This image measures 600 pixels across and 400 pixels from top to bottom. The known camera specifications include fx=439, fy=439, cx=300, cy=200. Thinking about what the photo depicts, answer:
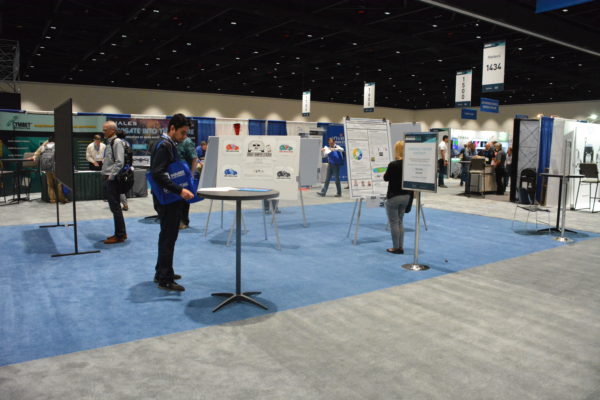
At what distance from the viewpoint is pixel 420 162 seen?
4.65 m

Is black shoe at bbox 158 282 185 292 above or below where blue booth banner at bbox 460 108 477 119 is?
below

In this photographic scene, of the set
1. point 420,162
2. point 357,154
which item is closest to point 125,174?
point 357,154

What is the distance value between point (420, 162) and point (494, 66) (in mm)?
8059

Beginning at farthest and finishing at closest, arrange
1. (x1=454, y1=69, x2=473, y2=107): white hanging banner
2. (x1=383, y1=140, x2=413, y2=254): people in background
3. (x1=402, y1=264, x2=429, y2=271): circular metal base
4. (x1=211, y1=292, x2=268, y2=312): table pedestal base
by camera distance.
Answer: (x1=454, y1=69, x2=473, y2=107): white hanging banner, (x1=383, y1=140, x2=413, y2=254): people in background, (x1=402, y1=264, x2=429, y2=271): circular metal base, (x1=211, y1=292, x2=268, y2=312): table pedestal base

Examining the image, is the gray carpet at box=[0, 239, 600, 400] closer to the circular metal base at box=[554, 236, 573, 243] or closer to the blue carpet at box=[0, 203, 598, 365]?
the blue carpet at box=[0, 203, 598, 365]

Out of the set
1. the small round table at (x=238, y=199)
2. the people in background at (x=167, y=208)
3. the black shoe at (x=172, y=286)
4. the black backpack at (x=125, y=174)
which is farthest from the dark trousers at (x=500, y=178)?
the black shoe at (x=172, y=286)

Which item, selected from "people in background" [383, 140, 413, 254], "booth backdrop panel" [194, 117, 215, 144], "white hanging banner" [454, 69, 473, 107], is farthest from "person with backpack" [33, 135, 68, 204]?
"white hanging banner" [454, 69, 473, 107]

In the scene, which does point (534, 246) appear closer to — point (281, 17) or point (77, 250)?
point (77, 250)

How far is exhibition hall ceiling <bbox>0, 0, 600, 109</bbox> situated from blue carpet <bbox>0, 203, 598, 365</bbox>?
4.60 meters

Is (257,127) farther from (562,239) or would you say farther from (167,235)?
(167,235)

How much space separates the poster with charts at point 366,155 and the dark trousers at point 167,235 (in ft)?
8.56

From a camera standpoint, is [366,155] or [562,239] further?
[562,239]

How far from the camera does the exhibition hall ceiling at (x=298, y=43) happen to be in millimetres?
10523

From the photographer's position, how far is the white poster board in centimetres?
607
